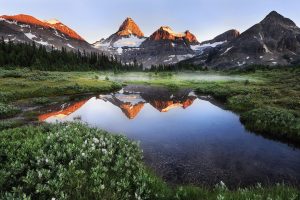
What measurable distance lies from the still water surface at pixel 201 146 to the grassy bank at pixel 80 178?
11.7ft

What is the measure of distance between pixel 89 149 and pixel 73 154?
67cm

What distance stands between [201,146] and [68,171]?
436 inches

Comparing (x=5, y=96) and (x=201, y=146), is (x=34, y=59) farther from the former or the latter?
(x=201, y=146)

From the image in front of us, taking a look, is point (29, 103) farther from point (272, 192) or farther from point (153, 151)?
point (272, 192)

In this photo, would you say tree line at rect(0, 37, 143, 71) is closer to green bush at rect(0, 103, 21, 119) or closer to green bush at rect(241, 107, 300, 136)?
green bush at rect(0, 103, 21, 119)

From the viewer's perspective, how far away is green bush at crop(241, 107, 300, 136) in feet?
67.0

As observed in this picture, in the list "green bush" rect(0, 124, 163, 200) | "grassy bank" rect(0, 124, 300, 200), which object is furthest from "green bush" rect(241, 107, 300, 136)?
"green bush" rect(0, 124, 163, 200)

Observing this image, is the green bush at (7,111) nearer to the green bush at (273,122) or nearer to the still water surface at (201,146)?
the still water surface at (201,146)

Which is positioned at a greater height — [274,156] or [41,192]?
[41,192]

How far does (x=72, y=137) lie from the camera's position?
1247cm

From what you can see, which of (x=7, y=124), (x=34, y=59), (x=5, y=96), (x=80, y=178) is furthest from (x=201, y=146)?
(x=34, y=59)

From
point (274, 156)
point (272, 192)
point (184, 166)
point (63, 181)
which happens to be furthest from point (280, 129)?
point (63, 181)

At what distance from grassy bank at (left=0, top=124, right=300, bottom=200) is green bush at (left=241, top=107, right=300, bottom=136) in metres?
12.3

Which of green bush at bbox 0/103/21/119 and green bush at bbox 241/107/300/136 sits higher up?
green bush at bbox 241/107/300/136
